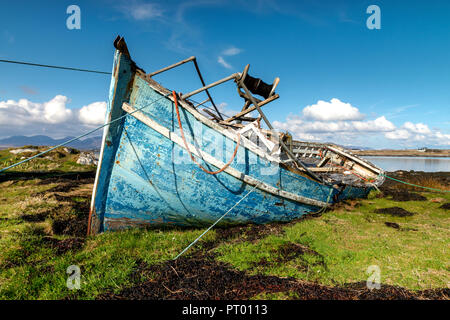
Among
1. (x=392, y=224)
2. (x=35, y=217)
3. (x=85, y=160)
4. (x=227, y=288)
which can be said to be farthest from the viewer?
(x=85, y=160)

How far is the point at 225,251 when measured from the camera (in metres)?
4.31

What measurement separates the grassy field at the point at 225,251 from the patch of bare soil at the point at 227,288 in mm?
73

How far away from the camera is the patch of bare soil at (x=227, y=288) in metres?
2.93

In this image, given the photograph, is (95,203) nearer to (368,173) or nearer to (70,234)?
(70,234)

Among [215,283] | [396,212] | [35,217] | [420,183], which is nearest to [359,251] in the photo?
[215,283]

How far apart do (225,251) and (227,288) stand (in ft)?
3.93

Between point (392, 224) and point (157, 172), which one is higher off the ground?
point (157, 172)

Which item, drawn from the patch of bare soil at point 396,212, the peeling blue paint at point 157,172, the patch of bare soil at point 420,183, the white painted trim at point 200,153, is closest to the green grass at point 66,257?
the peeling blue paint at point 157,172

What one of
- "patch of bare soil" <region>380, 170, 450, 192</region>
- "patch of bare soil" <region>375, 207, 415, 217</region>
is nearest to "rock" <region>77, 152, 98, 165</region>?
"patch of bare soil" <region>375, 207, 415, 217</region>

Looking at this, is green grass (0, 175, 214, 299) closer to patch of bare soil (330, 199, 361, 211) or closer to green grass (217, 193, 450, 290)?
green grass (217, 193, 450, 290)

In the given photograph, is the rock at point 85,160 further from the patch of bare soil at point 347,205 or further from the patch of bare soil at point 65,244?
the patch of bare soil at point 347,205

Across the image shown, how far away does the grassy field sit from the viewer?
3.25 meters

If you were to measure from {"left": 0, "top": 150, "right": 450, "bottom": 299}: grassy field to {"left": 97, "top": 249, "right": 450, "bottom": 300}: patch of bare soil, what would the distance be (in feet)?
0.24
